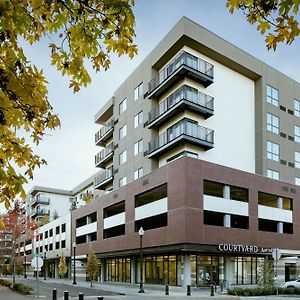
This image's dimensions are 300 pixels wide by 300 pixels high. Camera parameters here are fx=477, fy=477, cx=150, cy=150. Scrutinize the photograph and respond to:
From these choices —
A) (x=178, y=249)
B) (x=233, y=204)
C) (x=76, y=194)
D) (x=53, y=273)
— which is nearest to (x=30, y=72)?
(x=178, y=249)

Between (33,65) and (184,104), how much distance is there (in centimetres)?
3804

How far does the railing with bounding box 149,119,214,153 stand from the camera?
139 ft

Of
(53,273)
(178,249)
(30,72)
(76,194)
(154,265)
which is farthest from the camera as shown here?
(76,194)

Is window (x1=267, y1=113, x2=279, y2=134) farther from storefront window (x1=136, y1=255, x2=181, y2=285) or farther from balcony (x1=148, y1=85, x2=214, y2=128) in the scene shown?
storefront window (x1=136, y1=255, x2=181, y2=285)

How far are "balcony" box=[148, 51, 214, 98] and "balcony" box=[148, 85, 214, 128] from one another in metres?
1.39

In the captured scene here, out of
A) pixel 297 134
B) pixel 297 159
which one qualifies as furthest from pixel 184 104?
pixel 297 134

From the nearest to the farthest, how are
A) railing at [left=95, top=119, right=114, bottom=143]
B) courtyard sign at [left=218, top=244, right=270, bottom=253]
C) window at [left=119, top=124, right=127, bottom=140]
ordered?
courtyard sign at [left=218, top=244, right=270, bottom=253]
window at [left=119, top=124, right=127, bottom=140]
railing at [left=95, top=119, right=114, bottom=143]

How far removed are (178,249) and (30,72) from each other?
115 ft

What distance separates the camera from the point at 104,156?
6412 cm

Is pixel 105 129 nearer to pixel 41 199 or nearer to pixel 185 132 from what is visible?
pixel 185 132

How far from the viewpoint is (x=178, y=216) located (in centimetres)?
3944

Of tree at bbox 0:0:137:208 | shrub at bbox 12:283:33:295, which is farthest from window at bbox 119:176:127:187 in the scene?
tree at bbox 0:0:137:208

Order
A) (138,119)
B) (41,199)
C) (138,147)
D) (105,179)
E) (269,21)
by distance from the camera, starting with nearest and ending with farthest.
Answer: (269,21) < (138,147) < (138,119) < (105,179) < (41,199)

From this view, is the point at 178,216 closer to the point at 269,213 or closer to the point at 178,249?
the point at 178,249
